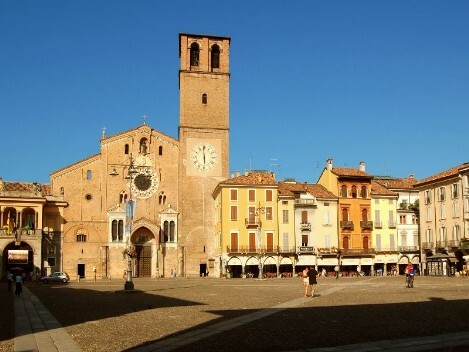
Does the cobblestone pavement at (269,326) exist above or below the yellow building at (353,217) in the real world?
below

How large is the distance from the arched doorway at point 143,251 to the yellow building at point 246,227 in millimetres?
7175

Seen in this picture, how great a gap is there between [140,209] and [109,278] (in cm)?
784

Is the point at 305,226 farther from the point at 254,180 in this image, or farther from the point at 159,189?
the point at 159,189

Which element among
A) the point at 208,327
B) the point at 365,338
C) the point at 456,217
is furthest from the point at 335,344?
the point at 456,217

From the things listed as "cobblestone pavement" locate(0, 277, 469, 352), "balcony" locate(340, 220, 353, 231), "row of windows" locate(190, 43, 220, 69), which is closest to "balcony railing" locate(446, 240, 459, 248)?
"balcony" locate(340, 220, 353, 231)

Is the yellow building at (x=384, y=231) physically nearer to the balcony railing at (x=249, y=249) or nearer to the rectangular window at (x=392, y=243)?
the rectangular window at (x=392, y=243)

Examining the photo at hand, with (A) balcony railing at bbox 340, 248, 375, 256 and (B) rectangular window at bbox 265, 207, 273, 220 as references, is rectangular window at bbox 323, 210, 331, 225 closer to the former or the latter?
(A) balcony railing at bbox 340, 248, 375, 256

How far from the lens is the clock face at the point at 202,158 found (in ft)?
211

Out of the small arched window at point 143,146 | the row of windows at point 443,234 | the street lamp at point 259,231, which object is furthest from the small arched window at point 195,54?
the row of windows at point 443,234

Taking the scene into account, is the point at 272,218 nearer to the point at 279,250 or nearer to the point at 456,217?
the point at 279,250

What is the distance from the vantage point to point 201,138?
212 feet

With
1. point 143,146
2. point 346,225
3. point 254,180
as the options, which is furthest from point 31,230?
point 346,225

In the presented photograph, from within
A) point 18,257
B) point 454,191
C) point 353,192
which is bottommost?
point 18,257

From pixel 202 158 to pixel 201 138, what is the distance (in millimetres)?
2141
